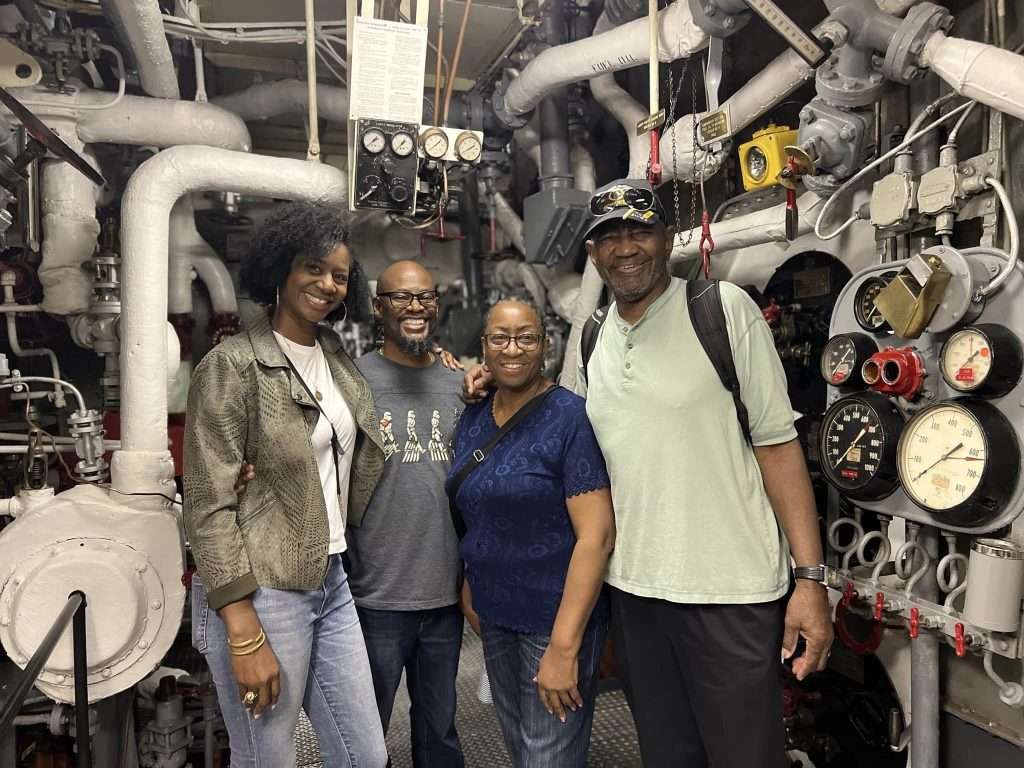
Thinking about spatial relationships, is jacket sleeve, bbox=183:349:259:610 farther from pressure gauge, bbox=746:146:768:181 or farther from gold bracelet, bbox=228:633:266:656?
pressure gauge, bbox=746:146:768:181

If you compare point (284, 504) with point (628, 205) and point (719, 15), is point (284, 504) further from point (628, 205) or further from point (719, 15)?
point (719, 15)

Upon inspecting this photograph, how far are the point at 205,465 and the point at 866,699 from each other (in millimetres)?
2312

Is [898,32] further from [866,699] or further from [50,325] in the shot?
[50,325]

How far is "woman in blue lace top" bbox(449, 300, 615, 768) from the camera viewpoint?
1604 mm

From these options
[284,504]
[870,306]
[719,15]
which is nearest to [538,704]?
[284,504]

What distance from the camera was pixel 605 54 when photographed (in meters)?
2.59

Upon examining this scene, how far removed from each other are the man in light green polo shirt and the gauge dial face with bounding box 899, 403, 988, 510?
0.43 meters

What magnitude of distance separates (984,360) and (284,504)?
1.78 meters

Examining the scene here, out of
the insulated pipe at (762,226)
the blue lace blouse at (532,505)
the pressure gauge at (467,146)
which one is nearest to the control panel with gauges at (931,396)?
the insulated pipe at (762,226)

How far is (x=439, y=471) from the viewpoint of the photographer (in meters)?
1.83

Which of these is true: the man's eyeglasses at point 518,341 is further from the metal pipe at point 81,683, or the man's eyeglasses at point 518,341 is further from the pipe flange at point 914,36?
the metal pipe at point 81,683

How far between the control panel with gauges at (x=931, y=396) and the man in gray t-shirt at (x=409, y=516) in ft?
4.00

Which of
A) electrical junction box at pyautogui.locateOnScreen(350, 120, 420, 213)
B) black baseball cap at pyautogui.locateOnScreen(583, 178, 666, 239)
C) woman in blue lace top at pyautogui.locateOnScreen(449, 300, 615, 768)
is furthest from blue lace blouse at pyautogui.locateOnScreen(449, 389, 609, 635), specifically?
electrical junction box at pyautogui.locateOnScreen(350, 120, 420, 213)

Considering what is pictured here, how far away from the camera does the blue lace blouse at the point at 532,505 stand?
1636mm
